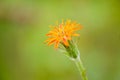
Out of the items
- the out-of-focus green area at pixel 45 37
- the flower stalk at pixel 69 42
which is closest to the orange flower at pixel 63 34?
the flower stalk at pixel 69 42

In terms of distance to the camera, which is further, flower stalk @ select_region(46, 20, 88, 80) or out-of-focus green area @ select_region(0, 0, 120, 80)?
out-of-focus green area @ select_region(0, 0, 120, 80)

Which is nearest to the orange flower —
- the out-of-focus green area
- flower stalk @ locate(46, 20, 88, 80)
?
flower stalk @ locate(46, 20, 88, 80)

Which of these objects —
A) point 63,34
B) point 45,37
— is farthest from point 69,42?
point 45,37

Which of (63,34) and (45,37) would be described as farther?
(45,37)

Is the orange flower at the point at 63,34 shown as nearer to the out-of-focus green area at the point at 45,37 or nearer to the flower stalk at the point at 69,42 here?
the flower stalk at the point at 69,42

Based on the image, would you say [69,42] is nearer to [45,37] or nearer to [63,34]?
[63,34]

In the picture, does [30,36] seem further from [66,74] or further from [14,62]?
[66,74]

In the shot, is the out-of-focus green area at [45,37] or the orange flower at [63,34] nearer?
the orange flower at [63,34]

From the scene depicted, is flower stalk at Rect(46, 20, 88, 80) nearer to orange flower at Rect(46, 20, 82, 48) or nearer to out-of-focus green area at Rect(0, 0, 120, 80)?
orange flower at Rect(46, 20, 82, 48)
